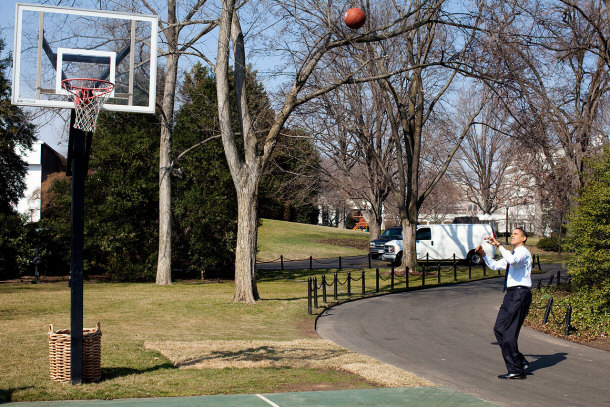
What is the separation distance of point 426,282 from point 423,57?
32.4ft

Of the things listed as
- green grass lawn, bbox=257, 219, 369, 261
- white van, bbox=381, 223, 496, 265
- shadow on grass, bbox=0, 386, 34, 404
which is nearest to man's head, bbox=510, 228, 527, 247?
shadow on grass, bbox=0, 386, 34, 404

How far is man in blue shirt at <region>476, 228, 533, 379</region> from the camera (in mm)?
8859

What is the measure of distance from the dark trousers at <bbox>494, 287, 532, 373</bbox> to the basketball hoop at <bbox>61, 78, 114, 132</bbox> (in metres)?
6.67

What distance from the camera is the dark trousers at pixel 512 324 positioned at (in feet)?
29.1

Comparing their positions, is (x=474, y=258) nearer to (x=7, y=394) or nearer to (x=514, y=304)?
(x=514, y=304)

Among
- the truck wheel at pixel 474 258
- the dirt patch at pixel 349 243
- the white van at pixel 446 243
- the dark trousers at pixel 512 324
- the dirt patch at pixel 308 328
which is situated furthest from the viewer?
the dirt patch at pixel 349 243

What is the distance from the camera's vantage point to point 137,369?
29.0ft

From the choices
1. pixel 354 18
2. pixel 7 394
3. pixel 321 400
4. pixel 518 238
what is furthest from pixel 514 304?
pixel 354 18

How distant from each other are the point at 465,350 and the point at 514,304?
285cm

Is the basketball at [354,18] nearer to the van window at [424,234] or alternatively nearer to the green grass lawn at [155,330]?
the green grass lawn at [155,330]

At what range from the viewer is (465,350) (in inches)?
450

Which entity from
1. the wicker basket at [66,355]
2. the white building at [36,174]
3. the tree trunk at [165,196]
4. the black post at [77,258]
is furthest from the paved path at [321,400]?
the white building at [36,174]

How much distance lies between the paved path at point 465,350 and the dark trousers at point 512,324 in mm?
316

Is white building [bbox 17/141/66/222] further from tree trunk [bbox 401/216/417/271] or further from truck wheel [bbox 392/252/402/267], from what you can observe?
tree trunk [bbox 401/216/417/271]
